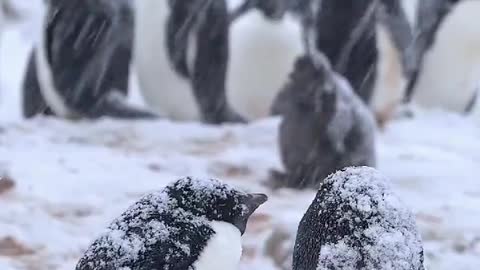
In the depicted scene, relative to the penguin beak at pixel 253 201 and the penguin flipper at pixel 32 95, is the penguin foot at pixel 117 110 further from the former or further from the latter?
the penguin beak at pixel 253 201

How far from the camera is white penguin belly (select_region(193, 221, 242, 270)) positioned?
1108mm

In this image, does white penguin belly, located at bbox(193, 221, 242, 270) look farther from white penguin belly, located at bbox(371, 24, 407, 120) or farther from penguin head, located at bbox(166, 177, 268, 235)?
white penguin belly, located at bbox(371, 24, 407, 120)

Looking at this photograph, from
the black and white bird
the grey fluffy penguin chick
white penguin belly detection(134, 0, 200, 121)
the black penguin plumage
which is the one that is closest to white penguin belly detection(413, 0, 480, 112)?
the black and white bird

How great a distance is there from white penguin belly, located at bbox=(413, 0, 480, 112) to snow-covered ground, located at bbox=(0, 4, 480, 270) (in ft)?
1.51

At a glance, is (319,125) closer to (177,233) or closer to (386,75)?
(177,233)

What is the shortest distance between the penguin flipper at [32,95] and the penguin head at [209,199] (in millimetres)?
2728

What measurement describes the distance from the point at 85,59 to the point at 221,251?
255cm

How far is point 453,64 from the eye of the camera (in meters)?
4.21

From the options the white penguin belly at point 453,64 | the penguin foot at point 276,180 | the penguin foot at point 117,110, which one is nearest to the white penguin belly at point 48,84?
the penguin foot at point 117,110

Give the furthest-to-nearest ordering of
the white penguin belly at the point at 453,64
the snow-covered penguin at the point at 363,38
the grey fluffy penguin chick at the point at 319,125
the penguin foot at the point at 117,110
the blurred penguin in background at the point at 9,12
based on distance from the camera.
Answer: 1. the blurred penguin in background at the point at 9,12
2. the white penguin belly at the point at 453,64
3. the penguin foot at the point at 117,110
4. the snow-covered penguin at the point at 363,38
5. the grey fluffy penguin chick at the point at 319,125

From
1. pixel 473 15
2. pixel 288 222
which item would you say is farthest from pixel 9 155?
pixel 473 15

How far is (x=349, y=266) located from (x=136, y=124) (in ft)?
7.45

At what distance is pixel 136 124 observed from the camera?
330 cm

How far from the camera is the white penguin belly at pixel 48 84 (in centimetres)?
361
